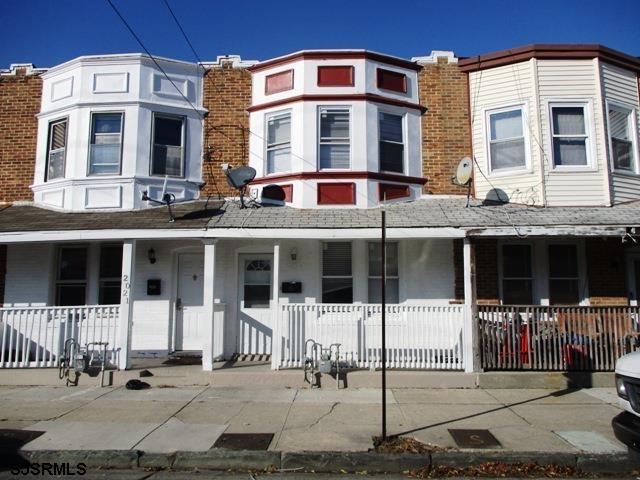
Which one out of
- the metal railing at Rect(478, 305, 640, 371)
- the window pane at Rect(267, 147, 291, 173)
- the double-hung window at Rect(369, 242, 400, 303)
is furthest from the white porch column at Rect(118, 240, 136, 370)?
the metal railing at Rect(478, 305, 640, 371)

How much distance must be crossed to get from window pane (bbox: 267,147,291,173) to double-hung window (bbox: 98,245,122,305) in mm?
3801

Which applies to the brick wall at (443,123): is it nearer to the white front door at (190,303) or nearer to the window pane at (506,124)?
the window pane at (506,124)

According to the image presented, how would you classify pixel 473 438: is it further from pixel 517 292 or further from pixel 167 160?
pixel 167 160

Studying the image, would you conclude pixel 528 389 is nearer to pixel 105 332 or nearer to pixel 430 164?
pixel 430 164

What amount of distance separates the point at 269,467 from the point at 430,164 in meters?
8.14

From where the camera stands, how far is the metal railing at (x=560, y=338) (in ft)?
28.7

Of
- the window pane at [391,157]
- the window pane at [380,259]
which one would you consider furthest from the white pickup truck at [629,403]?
the window pane at [391,157]

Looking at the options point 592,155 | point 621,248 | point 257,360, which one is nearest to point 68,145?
point 257,360

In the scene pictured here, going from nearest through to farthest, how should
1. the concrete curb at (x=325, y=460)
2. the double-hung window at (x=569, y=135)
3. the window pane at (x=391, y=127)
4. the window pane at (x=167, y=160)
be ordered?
the concrete curb at (x=325, y=460) < the double-hung window at (x=569, y=135) < the window pane at (x=167, y=160) < the window pane at (x=391, y=127)

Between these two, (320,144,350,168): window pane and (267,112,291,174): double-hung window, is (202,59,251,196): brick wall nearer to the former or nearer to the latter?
(267,112,291,174): double-hung window

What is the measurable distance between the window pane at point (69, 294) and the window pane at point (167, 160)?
121 inches

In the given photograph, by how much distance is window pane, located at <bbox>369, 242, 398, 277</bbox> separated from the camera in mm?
10766

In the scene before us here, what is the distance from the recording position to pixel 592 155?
10.9m

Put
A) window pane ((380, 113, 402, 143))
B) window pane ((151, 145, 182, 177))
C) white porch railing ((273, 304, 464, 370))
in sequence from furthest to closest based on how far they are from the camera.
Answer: window pane ((380, 113, 402, 143)), window pane ((151, 145, 182, 177)), white porch railing ((273, 304, 464, 370))
